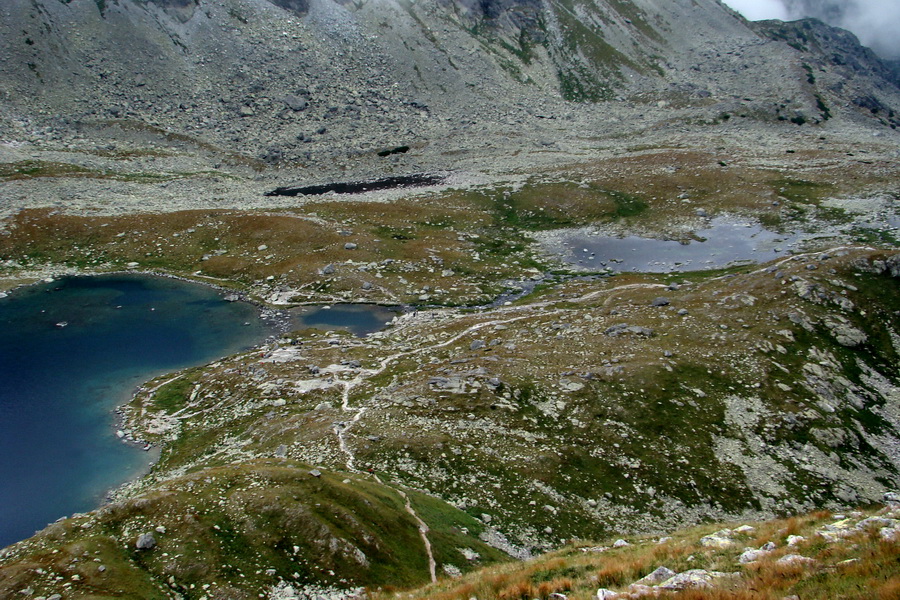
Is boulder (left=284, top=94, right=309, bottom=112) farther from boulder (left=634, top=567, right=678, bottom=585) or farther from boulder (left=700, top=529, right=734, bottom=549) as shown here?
boulder (left=634, top=567, right=678, bottom=585)

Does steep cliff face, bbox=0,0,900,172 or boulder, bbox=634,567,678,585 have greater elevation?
steep cliff face, bbox=0,0,900,172

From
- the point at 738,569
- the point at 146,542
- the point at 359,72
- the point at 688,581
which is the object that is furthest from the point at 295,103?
the point at 688,581

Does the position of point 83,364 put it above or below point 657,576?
below

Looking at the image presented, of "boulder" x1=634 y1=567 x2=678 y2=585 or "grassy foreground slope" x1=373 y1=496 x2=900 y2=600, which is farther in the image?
"boulder" x1=634 y1=567 x2=678 y2=585

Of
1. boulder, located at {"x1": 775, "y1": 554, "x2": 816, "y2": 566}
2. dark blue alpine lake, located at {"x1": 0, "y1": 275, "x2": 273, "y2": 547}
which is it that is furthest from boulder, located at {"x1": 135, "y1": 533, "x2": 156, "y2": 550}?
boulder, located at {"x1": 775, "y1": 554, "x2": 816, "y2": 566}

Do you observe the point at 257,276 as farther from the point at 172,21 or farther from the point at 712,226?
the point at 172,21

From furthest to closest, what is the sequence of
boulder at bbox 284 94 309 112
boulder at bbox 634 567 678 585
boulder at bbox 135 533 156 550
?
boulder at bbox 284 94 309 112 < boulder at bbox 135 533 156 550 < boulder at bbox 634 567 678 585

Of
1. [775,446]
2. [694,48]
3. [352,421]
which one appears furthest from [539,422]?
[694,48]

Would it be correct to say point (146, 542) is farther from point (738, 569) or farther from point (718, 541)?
point (718, 541)

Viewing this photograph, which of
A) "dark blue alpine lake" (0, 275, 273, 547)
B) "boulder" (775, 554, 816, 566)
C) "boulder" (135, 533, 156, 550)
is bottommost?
"dark blue alpine lake" (0, 275, 273, 547)
